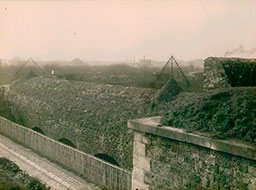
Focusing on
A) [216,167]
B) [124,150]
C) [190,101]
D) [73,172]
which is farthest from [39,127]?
[216,167]

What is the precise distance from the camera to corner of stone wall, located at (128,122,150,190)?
557 cm

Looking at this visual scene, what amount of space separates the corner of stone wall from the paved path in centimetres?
285

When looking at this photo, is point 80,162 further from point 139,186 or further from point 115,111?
point 139,186

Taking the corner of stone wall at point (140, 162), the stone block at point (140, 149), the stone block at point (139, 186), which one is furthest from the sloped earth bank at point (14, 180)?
the stone block at point (140, 149)

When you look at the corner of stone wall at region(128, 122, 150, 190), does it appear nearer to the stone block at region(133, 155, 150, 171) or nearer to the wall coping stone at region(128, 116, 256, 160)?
the stone block at region(133, 155, 150, 171)

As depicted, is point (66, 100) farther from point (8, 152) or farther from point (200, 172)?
point (200, 172)

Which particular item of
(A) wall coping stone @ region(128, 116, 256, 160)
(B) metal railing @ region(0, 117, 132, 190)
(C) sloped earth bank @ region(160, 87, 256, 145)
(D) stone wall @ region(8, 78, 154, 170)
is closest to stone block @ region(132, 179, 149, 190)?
(B) metal railing @ region(0, 117, 132, 190)

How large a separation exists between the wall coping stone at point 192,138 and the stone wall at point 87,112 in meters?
3.50

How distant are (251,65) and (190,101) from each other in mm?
4120

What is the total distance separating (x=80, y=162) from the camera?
891 centimetres

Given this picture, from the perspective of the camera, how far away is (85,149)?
1099 cm

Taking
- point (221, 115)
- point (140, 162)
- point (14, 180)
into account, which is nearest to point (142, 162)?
point (140, 162)

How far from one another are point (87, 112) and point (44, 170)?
3145 mm

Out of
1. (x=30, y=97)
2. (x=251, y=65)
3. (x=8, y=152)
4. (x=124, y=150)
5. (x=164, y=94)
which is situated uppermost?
(x=251, y=65)
